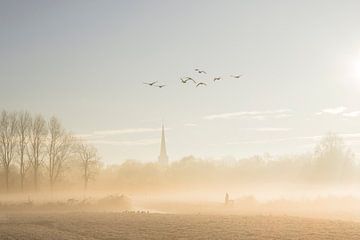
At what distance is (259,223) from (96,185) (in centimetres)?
8446

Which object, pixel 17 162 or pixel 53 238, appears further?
pixel 17 162

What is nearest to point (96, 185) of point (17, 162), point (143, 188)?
point (143, 188)

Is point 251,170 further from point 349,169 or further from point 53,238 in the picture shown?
point 53,238

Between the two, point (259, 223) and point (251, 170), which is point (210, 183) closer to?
point (251, 170)

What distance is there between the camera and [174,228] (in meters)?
40.9

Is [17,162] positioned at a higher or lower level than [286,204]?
higher

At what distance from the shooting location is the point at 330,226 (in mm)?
41750

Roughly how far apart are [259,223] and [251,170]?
11339 cm

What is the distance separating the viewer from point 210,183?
480 ft

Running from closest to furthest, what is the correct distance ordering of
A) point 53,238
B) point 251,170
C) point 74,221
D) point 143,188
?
point 53,238 < point 74,221 < point 143,188 < point 251,170

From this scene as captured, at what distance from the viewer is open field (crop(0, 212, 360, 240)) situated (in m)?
36.8

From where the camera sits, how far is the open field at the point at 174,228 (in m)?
36.8

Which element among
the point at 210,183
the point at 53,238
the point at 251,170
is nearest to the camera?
the point at 53,238


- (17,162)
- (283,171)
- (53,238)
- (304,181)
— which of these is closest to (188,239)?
(53,238)
